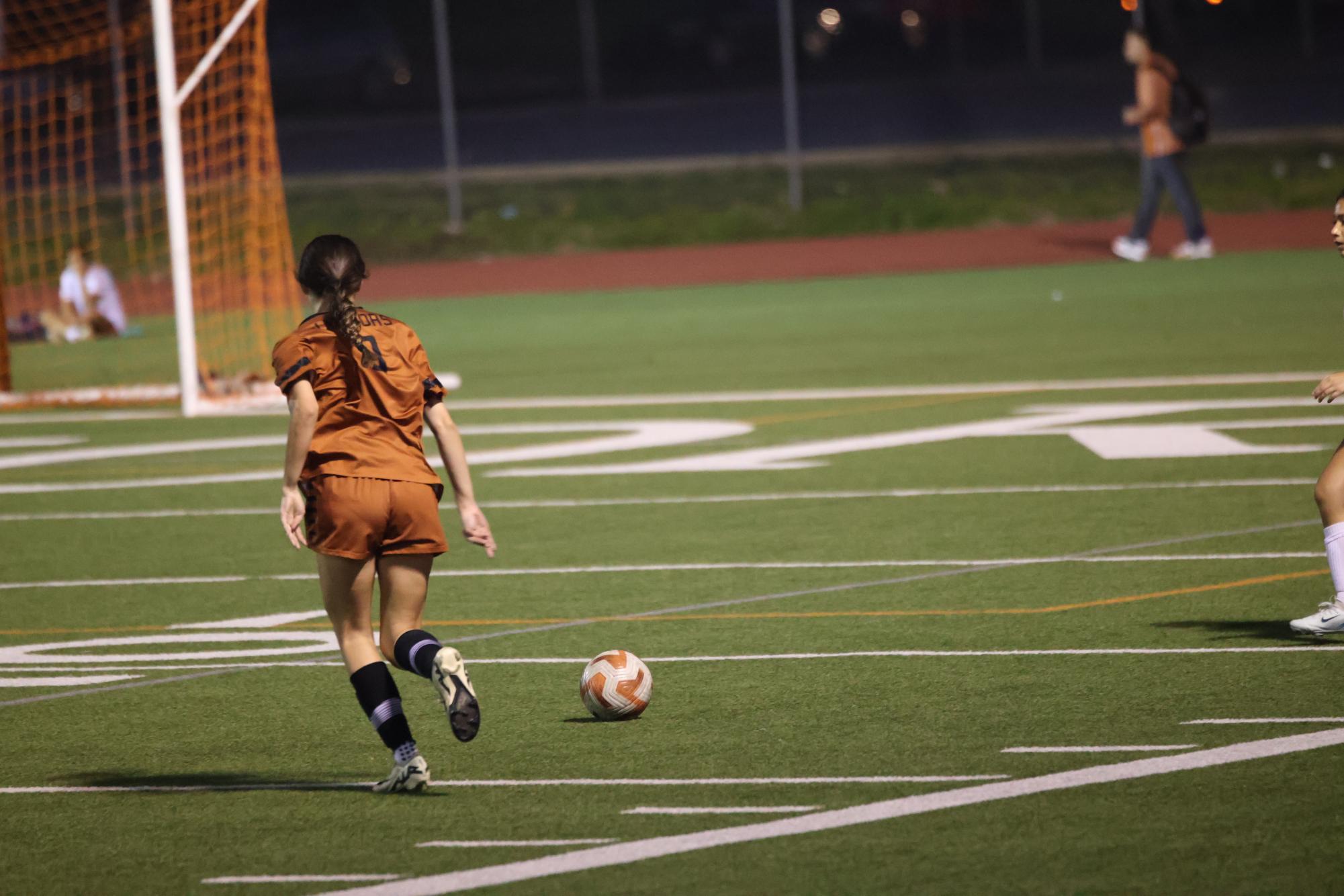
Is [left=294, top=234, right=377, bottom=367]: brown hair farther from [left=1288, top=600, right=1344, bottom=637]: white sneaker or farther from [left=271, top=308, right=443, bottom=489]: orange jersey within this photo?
[left=1288, top=600, right=1344, bottom=637]: white sneaker

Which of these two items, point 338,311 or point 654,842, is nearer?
point 654,842

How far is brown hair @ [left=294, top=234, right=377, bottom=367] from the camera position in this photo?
5.93 metres

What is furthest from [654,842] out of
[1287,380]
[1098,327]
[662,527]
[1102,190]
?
[1102,190]

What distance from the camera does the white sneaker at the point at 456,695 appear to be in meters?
5.67

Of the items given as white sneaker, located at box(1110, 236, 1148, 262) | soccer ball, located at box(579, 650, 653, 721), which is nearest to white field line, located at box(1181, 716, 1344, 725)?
soccer ball, located at box(579, 650, 653, 721)

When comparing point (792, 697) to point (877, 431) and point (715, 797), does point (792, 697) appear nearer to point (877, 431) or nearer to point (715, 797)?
point (715, 797)

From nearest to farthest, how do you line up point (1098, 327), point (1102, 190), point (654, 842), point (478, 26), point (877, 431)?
1. point (654, 842)
2. point (877, 431)
3. point (1098, 327)
4. point (1102, 190)
5. point (478, 26)

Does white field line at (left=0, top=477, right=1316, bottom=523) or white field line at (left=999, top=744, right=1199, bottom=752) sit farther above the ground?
white field line at (left=0, top=477, right=1316, bottom=523)

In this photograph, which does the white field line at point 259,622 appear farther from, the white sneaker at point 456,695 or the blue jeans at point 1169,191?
the blue jeans at point 1169,191

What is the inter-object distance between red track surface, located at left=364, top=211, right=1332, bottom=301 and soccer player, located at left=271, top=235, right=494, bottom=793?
76.3ft

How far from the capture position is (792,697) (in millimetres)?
7008

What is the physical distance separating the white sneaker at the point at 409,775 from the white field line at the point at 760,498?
5682 mm

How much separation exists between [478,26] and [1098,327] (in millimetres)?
26639

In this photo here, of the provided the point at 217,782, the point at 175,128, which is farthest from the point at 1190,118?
the point at 217,782
